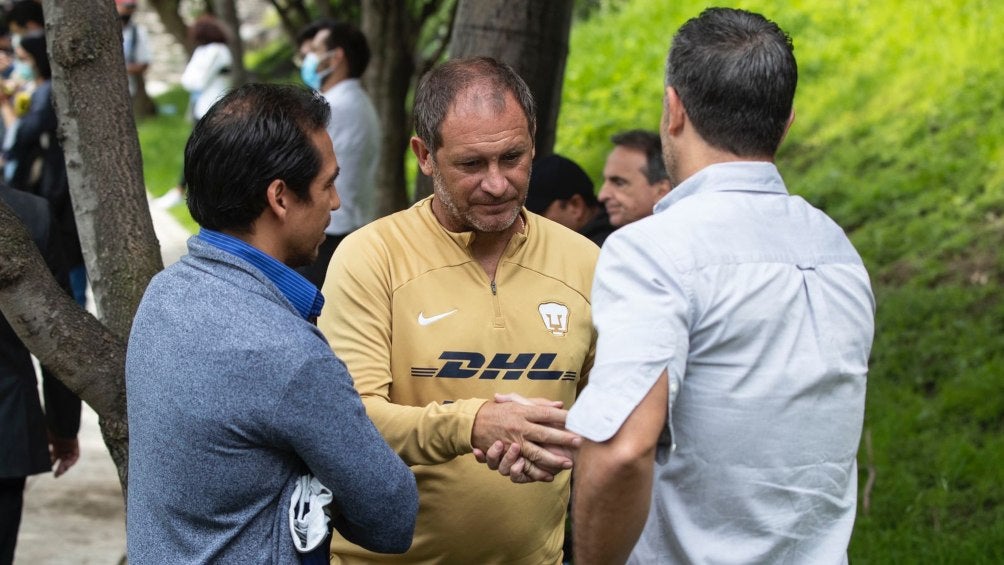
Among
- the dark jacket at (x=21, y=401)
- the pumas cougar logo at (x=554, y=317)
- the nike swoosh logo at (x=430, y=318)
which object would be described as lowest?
the dark jacket at (x=21, y=401)

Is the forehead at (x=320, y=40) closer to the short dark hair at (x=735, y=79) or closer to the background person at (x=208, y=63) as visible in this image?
the background person at (x=208, y=63)

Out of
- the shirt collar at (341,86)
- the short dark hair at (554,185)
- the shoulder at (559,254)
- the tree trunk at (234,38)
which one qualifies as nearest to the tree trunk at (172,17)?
the tree trunk at (234,38)

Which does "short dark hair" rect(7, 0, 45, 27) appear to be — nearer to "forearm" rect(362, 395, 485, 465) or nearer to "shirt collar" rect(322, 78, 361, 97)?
"shirt collar" rect(322, 78, 361, 97)

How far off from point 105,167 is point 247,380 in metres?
1.44

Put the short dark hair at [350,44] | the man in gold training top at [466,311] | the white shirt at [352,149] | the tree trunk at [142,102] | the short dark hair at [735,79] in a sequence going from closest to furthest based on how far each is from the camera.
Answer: the short dark hair at [735,79] → the man in gold training top at [466,311] → the white shirt at [352,149] → the short dark hair at [350,44] → the tree trunk at [142,102]

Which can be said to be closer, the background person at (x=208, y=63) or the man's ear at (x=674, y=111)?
the man's ear at (x=674, y=111)

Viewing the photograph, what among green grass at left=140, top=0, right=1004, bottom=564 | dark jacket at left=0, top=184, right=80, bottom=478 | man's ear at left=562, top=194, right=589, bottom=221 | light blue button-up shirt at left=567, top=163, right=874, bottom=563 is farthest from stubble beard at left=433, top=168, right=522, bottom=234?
green grass at left=140, top=0, right=1004, bottom=564

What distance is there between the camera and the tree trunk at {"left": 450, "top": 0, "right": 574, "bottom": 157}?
578 cm

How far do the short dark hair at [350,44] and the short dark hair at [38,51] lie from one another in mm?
1954

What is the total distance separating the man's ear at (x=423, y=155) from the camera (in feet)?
10.5

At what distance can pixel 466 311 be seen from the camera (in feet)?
9.93

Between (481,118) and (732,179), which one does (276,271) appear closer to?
(481,118)

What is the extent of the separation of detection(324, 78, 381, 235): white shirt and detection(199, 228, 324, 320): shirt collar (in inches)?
175

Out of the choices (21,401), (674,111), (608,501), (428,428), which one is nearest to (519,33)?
(21,401)
